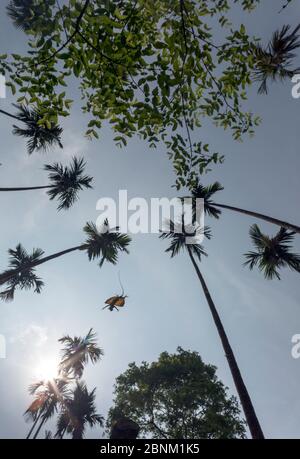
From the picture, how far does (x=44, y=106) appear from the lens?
10.9ft

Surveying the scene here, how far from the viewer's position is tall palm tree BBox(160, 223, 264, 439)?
875cm

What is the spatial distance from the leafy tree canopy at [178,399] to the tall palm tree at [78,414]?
324 cm

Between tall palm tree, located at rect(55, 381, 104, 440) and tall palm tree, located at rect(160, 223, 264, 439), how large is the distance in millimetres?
17638

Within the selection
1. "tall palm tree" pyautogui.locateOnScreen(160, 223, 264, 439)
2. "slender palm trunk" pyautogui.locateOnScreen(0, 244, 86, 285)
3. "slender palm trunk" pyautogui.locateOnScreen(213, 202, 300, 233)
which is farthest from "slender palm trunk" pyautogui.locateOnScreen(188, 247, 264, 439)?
"slender palm trunk" pyautogui.locateOnScreen(0, 244, 86, 285)

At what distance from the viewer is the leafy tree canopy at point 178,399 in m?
19.4

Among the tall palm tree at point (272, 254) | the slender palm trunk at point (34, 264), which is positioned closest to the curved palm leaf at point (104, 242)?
the slender palm trunk at point (34, 264)

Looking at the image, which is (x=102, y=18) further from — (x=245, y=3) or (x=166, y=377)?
(x=166, y=377)

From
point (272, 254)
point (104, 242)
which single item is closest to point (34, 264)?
point (104, 242)

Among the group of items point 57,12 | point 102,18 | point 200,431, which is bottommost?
point 102,18

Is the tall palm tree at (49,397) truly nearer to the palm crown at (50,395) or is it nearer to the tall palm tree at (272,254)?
the palm crown at (50,395)
